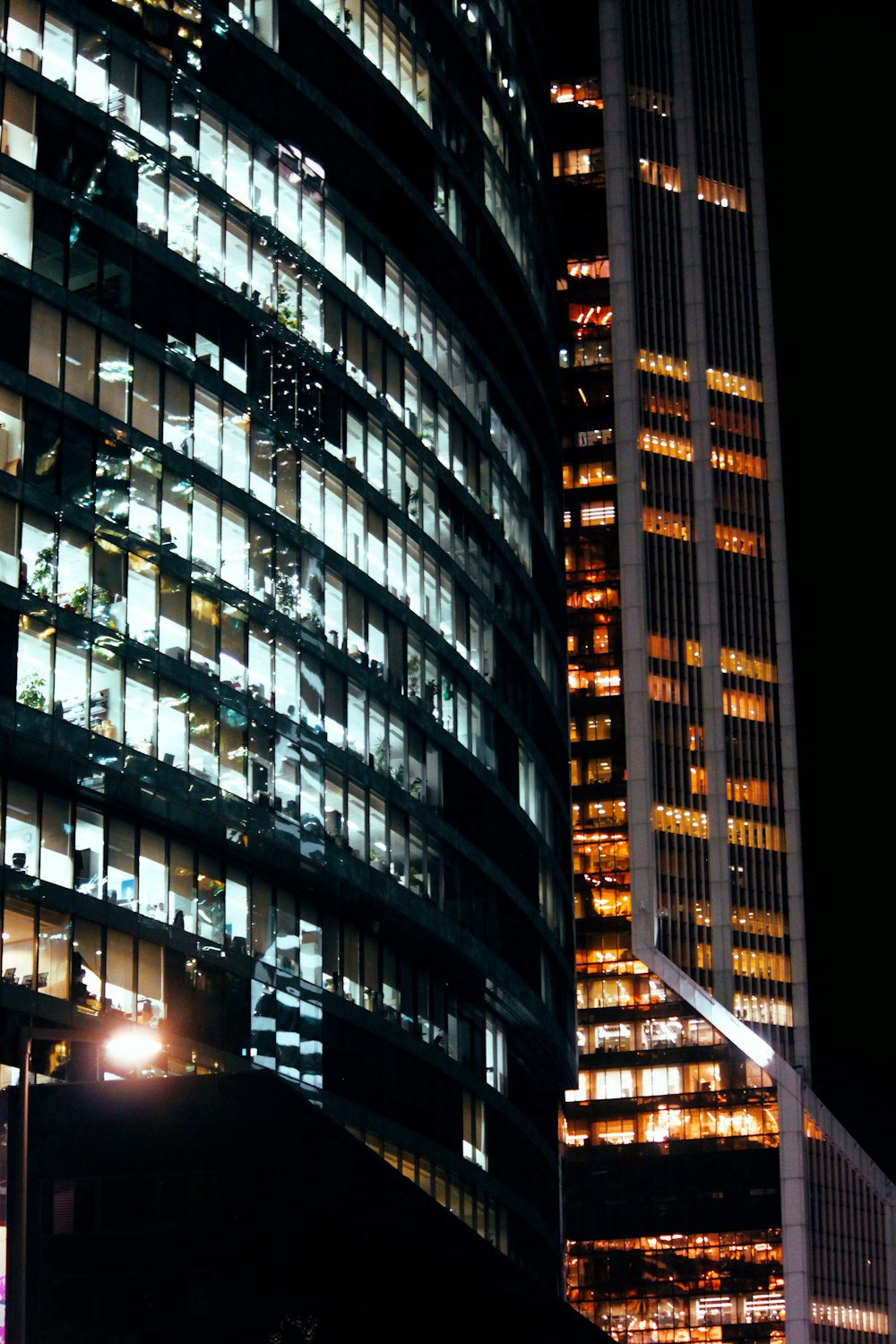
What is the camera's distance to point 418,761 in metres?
92.2

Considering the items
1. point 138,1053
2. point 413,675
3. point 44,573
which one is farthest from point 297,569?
point 138,1053

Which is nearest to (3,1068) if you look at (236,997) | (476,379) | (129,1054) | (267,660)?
(129,1054)

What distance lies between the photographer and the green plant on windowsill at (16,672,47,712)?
68.6 metres

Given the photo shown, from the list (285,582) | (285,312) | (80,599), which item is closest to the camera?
(80,599)

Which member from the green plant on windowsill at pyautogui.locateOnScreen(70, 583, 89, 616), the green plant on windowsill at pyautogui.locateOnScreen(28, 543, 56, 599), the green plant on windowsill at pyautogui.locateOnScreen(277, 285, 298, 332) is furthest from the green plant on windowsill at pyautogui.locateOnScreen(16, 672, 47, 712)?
the green plant on windowsill at pyautogui.locateOnScreen(277, 285, 298, 332)

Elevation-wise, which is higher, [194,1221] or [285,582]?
[285,582]

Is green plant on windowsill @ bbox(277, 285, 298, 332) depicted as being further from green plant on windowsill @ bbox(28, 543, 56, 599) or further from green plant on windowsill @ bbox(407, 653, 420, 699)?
green plant on windowsill @ bbox(28, 543, 56, 599)

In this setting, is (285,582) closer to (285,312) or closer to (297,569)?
(297,569)

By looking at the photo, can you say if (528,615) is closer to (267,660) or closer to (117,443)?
(267,660)

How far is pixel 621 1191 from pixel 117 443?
129995 millimetres

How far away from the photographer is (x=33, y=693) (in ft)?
226

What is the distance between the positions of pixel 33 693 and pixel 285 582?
1585cm

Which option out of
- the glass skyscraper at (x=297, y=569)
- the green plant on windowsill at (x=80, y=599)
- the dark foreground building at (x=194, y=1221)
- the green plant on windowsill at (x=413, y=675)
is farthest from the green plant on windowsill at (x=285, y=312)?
the dark foreground building at (x=194, y=1221)

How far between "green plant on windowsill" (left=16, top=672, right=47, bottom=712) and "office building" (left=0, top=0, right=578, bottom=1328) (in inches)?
6.4
